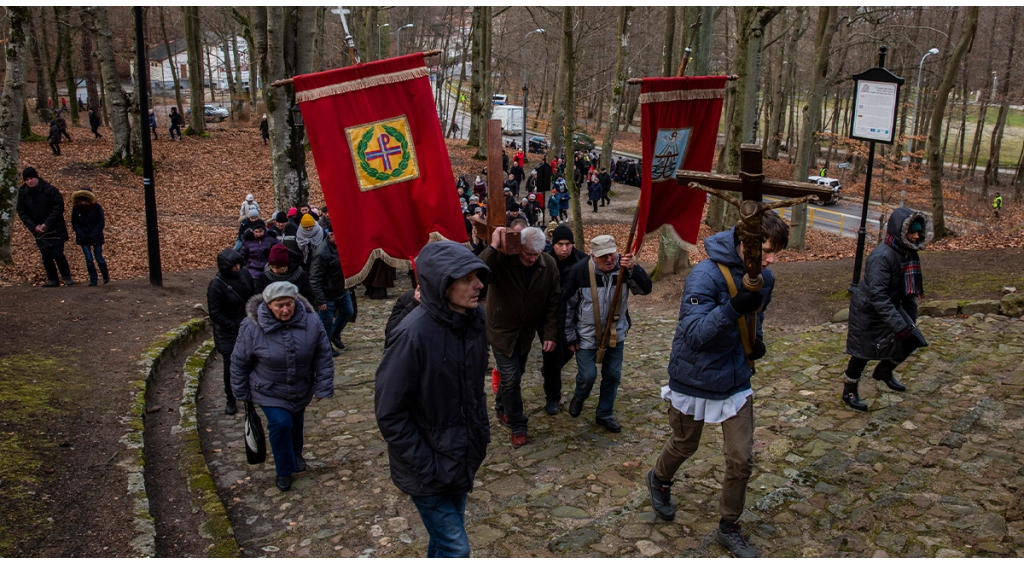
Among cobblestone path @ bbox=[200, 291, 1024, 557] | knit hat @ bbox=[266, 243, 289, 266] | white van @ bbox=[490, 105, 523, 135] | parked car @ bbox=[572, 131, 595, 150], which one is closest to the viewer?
cobblestone path @ bbox=[200, 291, 1024, 557]

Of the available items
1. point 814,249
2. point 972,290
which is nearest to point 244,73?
point 814,249

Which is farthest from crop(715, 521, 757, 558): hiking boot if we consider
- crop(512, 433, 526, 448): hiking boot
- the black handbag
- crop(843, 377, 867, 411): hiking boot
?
the black handbag

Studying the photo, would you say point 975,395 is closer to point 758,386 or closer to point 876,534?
point 758,386

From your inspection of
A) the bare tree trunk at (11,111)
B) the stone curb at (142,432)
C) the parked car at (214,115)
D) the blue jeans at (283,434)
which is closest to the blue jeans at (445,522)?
the stone curb at (142,432)

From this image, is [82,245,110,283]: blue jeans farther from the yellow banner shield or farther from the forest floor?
the yellow banner shield

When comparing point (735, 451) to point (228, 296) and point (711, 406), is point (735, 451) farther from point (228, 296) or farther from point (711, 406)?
point (228, 296)

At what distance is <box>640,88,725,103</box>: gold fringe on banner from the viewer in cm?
704

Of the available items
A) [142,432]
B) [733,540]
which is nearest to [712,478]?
[733,540]

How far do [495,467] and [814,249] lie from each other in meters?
19.6

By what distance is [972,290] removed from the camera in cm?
1124

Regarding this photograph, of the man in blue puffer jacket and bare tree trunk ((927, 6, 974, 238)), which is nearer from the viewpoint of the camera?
the man in blue puffer jacket

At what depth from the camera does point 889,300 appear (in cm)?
688

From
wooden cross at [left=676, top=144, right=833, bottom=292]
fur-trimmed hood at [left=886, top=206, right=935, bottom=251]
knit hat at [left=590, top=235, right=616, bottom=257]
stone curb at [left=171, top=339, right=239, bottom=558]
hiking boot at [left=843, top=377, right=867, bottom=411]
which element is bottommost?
stone curb at [left=171, top=339, right=239, bottom=558]

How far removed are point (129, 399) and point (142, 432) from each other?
0.94 m
